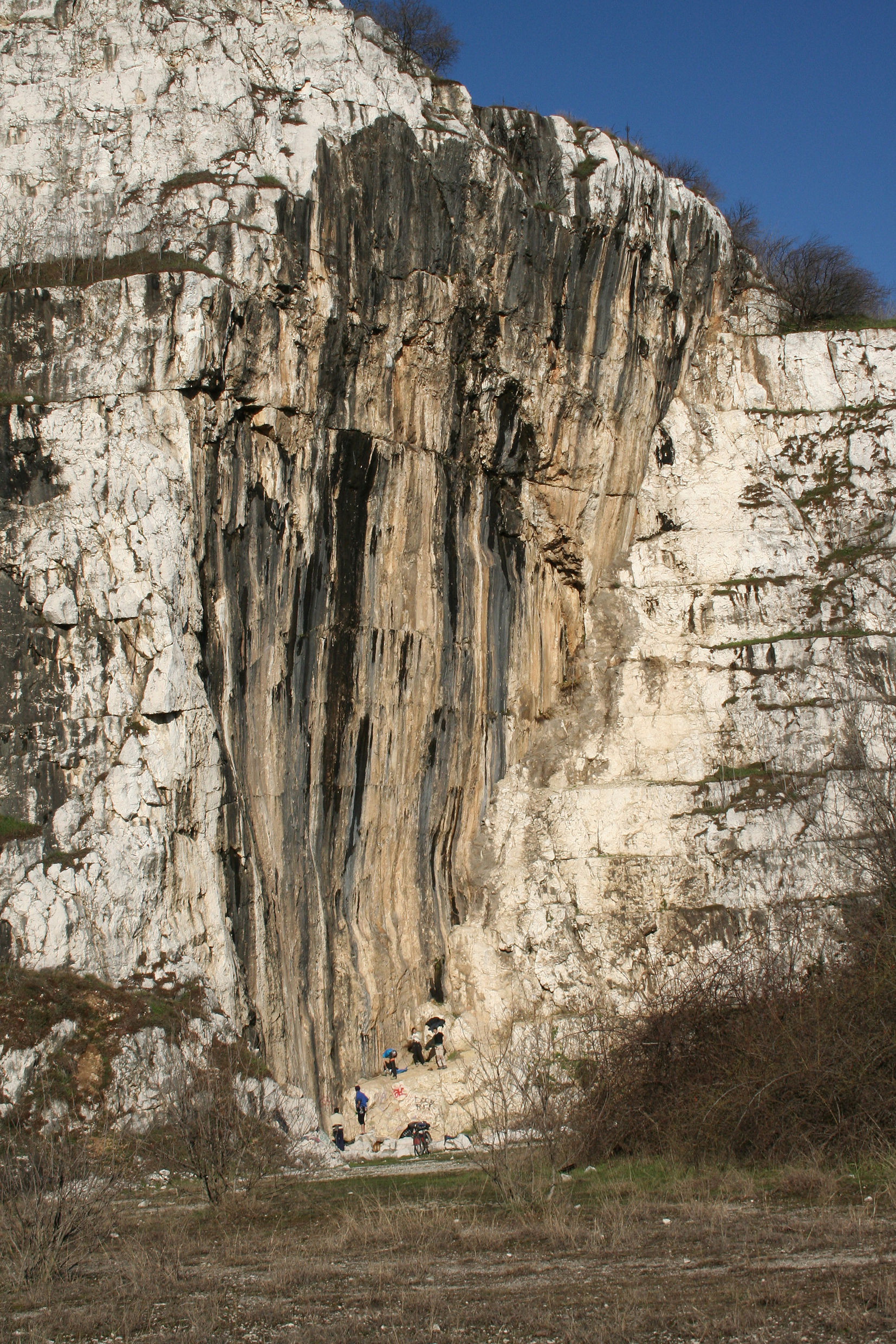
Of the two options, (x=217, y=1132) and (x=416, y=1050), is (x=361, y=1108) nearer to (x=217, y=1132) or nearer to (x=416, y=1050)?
(x=416, y=1050)

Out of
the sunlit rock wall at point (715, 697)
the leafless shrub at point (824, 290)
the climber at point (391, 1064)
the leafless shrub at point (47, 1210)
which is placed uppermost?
the leafless shrub at point (824, 290)

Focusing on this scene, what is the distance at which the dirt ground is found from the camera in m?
7.12

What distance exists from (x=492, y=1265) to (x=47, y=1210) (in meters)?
3.66

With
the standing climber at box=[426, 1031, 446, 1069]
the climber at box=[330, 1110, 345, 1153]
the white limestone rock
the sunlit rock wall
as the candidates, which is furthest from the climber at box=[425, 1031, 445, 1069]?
the white limestone rock

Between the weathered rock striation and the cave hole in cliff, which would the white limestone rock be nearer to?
the weathered rock striation

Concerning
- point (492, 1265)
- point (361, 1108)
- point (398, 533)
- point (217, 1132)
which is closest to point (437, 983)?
point (361, 1108)

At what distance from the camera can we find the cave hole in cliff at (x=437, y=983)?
1917cm

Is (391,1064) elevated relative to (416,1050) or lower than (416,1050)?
lower

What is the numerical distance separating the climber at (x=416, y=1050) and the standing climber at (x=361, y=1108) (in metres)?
1.23

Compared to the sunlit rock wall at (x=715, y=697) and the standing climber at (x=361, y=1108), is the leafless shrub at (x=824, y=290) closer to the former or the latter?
the sunlit rock wall at (x=715, y=697)

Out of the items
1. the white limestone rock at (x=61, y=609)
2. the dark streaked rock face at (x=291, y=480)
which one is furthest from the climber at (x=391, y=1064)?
the white limestone rock at (x=61, y=609)

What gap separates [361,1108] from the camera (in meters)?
16.9

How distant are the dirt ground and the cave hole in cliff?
22.6ft

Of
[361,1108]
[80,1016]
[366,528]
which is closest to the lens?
[80,1016]
